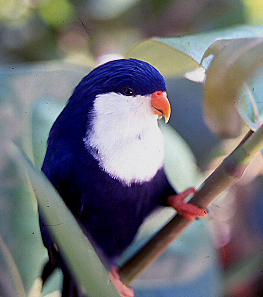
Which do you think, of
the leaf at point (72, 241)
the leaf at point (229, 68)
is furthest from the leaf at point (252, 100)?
the leaf at point (72, 241)

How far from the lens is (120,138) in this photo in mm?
394

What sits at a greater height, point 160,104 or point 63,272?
point 160,104

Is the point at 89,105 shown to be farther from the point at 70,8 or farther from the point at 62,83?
the point at 70,8

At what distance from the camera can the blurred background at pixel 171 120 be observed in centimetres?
39

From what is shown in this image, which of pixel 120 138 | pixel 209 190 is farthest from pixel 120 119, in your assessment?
pixel 209 190

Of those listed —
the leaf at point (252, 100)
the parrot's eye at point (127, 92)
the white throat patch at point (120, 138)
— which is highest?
the leaf at point (252, 100)

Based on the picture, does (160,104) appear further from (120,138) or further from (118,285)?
(118,285)

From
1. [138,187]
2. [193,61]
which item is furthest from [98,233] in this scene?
[193,61]

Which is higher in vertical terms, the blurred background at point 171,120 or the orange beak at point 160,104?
the orange beak at point 160,104

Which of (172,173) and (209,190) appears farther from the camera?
(172,173)

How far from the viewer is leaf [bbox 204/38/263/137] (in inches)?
13.4

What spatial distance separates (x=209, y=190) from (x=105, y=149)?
0.12m

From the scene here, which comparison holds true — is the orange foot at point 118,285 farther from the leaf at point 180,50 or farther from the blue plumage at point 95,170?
the leaf at point 180,50

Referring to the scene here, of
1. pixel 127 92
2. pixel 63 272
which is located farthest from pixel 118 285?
pixel 127 92
